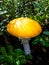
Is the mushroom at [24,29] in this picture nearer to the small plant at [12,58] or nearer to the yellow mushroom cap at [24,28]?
the yellow mushroom cap at [24,28]

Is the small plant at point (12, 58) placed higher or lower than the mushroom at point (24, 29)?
lower

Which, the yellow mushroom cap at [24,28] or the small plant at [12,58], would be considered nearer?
the small plant at [12,58]

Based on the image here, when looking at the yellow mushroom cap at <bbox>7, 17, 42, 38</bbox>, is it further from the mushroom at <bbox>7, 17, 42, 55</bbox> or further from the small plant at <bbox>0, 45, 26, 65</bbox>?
the small plant at <bbox>0, 45, 26, 65</bbox>

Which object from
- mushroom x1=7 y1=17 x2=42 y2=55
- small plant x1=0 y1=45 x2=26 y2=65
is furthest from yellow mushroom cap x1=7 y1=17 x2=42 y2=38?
small plant x1=0 y1=45 x2=26 y2=65

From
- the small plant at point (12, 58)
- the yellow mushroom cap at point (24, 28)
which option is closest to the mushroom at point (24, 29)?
the yellow mushroom cap at point (24, 28)

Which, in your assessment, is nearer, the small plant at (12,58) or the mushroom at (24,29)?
the small plant at (12,58)

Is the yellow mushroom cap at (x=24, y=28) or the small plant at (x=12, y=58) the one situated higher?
the yellow mushroom cap at (x=24, y=28)

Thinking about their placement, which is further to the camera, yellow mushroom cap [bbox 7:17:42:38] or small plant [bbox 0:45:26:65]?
yellow mushroom cap [bbox 7:17:42:38]

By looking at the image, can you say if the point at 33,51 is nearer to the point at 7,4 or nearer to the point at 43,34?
the point at 43,34

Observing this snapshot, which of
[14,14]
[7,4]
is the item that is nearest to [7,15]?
[14,14]
